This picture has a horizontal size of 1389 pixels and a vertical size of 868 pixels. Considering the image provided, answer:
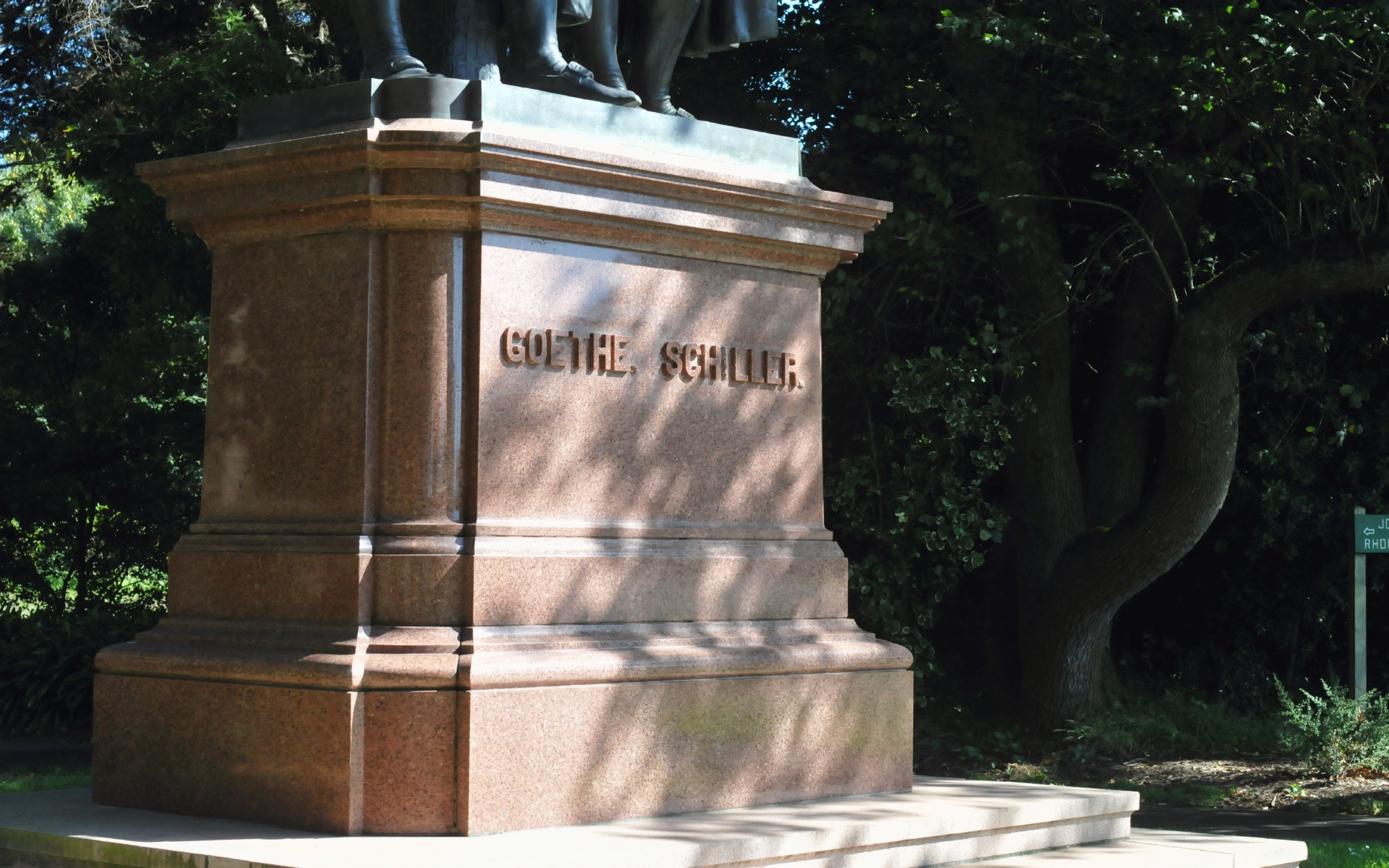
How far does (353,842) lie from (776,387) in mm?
2456

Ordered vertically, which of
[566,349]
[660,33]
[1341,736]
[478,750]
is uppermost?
[660,33]

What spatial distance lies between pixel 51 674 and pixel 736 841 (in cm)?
1240

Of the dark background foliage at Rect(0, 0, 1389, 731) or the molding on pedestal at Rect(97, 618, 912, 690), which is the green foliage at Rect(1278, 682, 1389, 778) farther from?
the molding on pedestal at Rect(97, 618, 912, 690)

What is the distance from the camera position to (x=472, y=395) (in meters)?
5.79

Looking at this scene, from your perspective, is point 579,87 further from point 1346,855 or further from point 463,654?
point 1346,855

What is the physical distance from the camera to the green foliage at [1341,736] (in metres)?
12.5

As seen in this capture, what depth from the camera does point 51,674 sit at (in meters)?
16.1

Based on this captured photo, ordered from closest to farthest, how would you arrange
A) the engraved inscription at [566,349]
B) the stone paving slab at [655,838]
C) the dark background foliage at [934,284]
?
the stone paving slab at [655,838] → the engraved inscription at [566,349] → the dark background foliage at [934,284]

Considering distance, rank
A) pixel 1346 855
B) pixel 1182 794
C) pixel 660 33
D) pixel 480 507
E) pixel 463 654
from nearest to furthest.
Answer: pixel 463 654 → pixel 480 507 → pixel 660 33 → pixel 1346 855 → pixel 1182 794

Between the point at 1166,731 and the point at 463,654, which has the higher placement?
the point at 463,654

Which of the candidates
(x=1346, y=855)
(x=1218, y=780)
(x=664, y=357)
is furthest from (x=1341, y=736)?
(x=664, y=357)

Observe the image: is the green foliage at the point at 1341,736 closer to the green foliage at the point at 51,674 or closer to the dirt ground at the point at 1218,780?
the dirt ground at the point at 1218,780

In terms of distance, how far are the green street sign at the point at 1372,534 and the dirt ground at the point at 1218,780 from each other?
1761 millimetres

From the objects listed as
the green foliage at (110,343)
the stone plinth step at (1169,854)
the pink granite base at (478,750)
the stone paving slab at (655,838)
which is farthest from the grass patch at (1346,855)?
the green foliage at (110,343)
